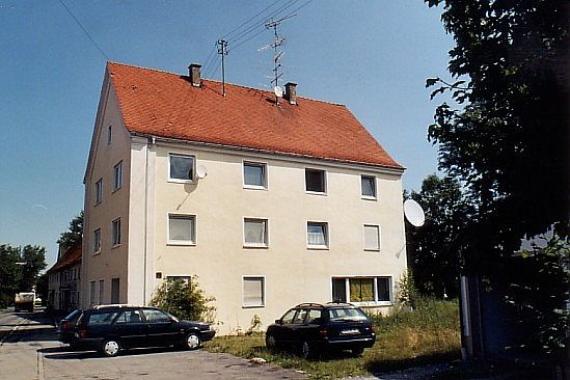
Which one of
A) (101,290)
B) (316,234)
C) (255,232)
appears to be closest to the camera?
(255,232)

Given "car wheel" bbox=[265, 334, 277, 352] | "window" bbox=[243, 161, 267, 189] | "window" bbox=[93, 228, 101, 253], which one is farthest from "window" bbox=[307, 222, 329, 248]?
"car wheel" bbox=[265, 334, 277, 352]

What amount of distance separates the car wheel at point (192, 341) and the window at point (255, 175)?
28.6 feet

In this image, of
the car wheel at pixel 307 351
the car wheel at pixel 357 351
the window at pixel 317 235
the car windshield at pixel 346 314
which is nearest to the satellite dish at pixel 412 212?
the car windshield at pixel 346 314

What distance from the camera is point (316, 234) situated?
1086 inches

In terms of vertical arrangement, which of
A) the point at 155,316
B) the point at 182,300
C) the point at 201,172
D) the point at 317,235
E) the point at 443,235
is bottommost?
the point at 155,316

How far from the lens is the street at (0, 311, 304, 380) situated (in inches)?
521

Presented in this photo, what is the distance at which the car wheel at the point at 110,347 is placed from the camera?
56.3 feet

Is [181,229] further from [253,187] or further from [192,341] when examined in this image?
[192,341]

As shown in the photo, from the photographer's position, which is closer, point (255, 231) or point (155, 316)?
point (155, 316)

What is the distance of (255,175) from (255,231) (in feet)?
8.44

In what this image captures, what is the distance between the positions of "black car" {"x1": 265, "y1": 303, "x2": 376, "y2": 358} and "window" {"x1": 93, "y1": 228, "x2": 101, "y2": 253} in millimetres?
15262

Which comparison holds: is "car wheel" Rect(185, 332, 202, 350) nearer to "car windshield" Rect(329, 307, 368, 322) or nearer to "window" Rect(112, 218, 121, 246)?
"car windshield" Rect(329, 307, 368, 322)

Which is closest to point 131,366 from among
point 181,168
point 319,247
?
point 181,168

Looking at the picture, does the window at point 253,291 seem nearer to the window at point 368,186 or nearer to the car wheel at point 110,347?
the window at point 368,186
